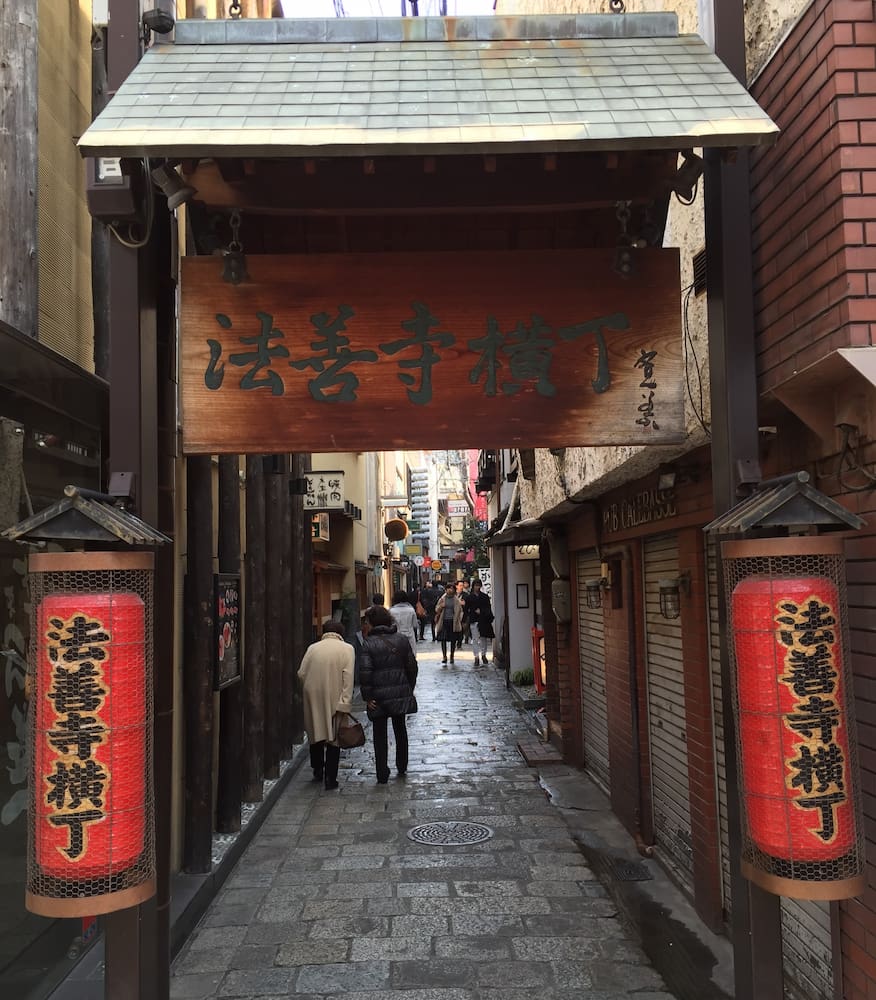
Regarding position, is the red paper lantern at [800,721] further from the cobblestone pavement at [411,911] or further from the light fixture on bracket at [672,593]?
the light fixture on bracket at [672,593]

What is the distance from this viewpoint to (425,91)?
3.53 meters

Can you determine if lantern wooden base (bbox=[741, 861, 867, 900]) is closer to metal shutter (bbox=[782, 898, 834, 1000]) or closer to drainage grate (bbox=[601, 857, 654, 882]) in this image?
metal shutter (bbox=[782, 898, 834, 1000])

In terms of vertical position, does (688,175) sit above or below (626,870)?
above

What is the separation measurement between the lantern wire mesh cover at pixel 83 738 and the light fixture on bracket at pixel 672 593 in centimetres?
440

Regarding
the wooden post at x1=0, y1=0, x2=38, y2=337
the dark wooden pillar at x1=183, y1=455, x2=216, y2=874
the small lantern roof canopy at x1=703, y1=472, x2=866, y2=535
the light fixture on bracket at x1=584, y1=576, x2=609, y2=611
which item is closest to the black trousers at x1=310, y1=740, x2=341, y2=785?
the dark wooden pillar at x1=183, y1=455, x2=216, y2=874

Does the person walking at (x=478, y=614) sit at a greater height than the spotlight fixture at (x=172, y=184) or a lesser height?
lesser

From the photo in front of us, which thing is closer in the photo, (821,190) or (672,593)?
(821,190)

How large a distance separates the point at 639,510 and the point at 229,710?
4.35 metres

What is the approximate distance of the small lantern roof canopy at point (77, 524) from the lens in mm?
3117

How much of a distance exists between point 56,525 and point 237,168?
6.06 feet

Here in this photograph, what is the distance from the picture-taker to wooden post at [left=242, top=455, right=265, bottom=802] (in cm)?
864

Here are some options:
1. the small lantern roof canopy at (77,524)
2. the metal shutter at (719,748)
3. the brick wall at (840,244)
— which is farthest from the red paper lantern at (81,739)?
the metal shutter at (719,748)

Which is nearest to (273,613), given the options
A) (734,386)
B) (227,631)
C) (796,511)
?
(227,631)

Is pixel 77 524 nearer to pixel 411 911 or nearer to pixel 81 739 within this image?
pixel 81 739
